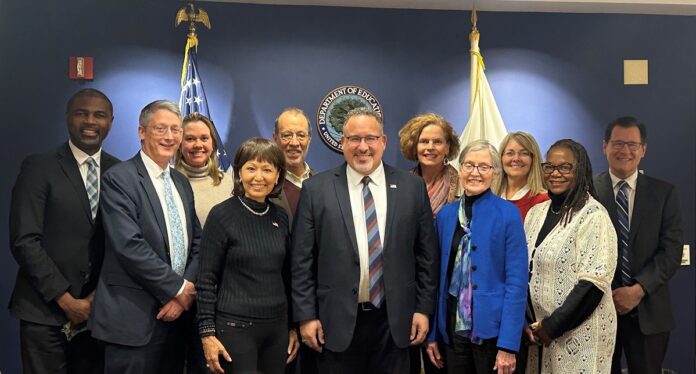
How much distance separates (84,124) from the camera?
3.14 meters

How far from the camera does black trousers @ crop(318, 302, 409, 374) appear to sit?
243cm

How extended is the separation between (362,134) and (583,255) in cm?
111

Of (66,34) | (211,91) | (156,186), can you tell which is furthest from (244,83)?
(156,186)

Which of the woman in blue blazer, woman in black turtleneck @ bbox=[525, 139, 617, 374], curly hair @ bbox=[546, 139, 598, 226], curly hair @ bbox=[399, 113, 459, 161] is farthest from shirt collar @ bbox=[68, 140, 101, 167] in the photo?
curly hair @ bbox=[546, 139, 598, 226]

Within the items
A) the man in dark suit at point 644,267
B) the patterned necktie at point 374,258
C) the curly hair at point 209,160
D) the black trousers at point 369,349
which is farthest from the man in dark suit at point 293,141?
the man in dark suit at point 644,267

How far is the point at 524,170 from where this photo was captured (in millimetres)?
2859

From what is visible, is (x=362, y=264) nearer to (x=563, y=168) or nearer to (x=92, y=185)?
(x=563, y=168)

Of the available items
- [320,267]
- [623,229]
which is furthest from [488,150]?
[623,229]

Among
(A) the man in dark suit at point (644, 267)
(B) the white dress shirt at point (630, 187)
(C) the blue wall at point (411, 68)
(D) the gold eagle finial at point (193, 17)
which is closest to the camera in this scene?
(A) the man in dark suit at point (644, 267)

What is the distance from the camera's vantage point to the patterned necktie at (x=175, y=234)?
2.55 m

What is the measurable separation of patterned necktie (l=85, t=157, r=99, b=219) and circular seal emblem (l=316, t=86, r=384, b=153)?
1741 mm

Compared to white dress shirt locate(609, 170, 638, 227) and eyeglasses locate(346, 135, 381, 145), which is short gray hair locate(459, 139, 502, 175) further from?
white dress shirt locate(609, 170, 638, 227)

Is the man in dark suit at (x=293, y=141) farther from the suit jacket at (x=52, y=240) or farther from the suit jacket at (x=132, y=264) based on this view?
the suit jacket at (x=52, y=240)

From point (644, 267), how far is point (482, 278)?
1.50 m
